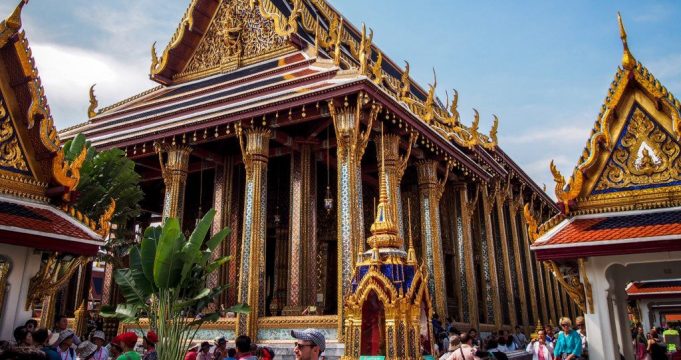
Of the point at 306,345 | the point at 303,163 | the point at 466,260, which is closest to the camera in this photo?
the point at 306,345

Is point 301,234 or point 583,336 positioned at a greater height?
point 301,234

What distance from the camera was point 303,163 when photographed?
12.8m

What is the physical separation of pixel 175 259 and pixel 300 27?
878cm

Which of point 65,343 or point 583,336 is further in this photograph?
point 583,336

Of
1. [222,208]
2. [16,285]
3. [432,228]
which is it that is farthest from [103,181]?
[432,228]

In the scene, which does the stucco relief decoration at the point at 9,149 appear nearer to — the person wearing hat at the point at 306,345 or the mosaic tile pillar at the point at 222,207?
the person wearing hat at the point at 306,345

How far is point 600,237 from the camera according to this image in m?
5.65

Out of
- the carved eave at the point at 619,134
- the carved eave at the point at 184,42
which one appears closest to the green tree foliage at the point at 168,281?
the carved eave at the point at 619,134

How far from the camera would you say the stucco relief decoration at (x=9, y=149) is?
6.04 meters

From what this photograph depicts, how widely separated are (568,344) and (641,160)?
2.24 metres

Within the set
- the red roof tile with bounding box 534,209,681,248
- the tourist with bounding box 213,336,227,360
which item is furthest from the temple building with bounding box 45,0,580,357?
the red roof tile with bounding box 534,209,681,248

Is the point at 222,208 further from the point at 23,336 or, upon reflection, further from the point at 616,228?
the point at 616,228

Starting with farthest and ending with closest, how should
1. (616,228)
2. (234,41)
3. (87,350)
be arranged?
(234,41)
(616,228)
(87,350)

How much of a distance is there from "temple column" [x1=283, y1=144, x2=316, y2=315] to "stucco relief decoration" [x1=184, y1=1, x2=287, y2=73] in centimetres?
339
